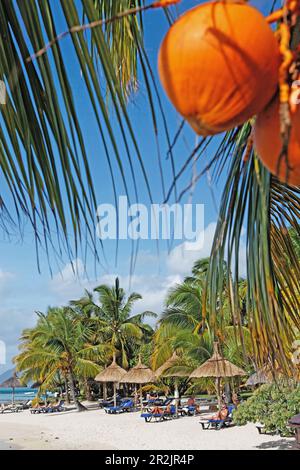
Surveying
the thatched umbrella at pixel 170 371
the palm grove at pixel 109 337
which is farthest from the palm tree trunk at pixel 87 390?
the thatched umbrella at pixel 170 371

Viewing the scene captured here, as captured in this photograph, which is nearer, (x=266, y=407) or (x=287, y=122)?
(x=287, y=122)

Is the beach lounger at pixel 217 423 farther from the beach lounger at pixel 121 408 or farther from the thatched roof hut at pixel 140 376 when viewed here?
the beach lounger at pixel 121 408

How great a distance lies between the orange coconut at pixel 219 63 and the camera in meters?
0.46

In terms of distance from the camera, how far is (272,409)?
559 inches

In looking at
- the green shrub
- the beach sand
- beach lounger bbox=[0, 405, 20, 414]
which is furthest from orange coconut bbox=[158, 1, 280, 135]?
beach lounger bbox=[0, 405, 20, 414]

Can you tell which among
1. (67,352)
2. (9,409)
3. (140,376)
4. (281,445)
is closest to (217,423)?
(281,445)

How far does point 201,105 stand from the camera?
47 cm

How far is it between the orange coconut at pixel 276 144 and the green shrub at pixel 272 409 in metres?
13.2

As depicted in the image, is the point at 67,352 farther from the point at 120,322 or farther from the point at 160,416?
the point at 160,416

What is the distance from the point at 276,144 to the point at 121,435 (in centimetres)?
2136

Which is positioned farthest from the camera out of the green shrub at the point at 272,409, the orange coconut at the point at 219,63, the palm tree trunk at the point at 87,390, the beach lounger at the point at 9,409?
the beach lounger at the point at 9,409

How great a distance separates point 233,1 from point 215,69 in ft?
0.28
